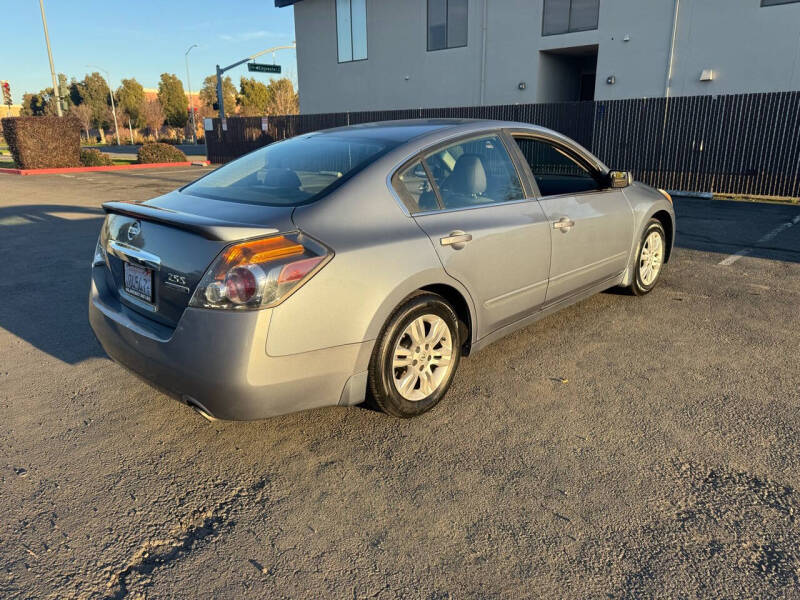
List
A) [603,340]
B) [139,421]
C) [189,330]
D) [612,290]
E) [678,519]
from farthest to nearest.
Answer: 1. [612,290]
2. [603,340]
3. [139,421]
4. [189,330]
5. [678,519]

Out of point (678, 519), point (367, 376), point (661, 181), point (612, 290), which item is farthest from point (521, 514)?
point (661, 181)

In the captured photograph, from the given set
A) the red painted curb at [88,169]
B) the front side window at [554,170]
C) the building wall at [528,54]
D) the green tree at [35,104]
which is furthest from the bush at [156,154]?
the green tree at [35,104]

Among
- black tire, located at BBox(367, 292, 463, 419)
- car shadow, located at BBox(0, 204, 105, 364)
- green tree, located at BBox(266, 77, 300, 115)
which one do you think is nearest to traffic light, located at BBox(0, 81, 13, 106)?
car shadow, located at BBox(0, 204, 105, 364)

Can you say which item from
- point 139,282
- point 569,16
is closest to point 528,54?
Result: point 569,16

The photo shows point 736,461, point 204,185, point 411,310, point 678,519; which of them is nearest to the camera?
point 678,519

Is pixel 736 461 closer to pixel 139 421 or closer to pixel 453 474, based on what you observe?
pixel 453 474

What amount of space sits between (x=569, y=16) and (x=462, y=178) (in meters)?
18.8

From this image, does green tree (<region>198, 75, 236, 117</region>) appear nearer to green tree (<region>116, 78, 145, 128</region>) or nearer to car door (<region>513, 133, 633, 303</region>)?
green tree (<region>116, 78, 145, 128</region>)

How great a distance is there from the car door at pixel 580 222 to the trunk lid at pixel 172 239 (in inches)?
80.2

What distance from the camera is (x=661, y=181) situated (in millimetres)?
15195

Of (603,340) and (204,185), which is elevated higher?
(204,185)

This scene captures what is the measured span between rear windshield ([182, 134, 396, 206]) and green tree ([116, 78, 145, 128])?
77.4 metres

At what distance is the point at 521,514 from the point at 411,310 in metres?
1.14

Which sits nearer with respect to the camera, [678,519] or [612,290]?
[678,519]
